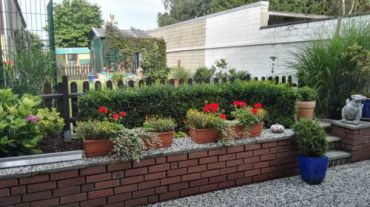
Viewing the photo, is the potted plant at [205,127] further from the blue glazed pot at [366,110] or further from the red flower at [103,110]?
the blue glazed pot at [366,110]

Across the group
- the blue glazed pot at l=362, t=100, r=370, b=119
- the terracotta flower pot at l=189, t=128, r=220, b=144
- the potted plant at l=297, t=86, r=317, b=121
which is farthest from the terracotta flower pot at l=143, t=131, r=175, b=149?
the blue glazed pot at l=362, t=100, r=370, b=119

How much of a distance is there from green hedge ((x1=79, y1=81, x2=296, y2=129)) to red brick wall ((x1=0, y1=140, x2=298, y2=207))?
0.65m

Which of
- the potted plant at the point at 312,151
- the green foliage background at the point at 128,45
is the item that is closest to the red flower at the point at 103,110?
the potted plant at the point at 312,151

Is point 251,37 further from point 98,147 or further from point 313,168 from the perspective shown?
point 98,147

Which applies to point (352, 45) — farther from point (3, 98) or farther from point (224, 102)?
point (3, 98)

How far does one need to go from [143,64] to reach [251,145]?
10753mm

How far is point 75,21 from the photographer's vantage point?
3759 centimetres

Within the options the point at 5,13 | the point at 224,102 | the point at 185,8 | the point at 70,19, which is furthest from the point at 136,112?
the point at 70,19

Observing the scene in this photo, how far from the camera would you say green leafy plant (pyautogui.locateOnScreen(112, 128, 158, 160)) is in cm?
264

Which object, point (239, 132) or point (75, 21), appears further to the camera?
point (75, 21)

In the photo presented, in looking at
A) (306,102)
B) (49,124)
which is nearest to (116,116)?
(49,124)

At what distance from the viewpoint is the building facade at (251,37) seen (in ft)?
24.1

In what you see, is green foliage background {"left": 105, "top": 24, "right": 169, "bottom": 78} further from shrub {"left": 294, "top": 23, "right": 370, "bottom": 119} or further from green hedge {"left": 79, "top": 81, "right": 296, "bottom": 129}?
green hedge {"left": 79, "top": 81, "right": 296, "bottom": 129}

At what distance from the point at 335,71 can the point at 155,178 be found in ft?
10.8
